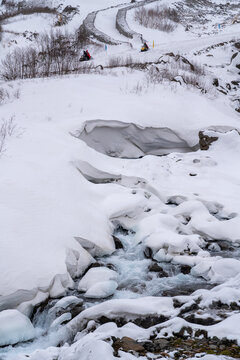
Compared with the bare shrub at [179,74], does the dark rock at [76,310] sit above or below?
below

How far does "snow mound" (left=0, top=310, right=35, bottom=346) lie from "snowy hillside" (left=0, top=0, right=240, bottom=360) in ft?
0.04

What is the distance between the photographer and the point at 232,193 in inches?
281

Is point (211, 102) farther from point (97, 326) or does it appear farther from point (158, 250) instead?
point (97, 326)

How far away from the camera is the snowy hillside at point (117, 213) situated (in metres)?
3.31

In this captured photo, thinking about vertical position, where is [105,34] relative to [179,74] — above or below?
above

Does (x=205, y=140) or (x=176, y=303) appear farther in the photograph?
(x=205, y=140)

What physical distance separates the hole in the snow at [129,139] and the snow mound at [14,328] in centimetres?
572

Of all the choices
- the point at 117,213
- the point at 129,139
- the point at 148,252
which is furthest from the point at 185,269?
the point at 129,139

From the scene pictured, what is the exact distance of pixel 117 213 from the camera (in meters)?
6.06

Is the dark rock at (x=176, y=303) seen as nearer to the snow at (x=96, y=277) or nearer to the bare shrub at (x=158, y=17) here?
the snow at (x=96, y=277)

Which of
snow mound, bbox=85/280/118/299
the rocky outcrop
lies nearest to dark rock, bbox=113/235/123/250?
snow mound, bbox=85/280/118/299

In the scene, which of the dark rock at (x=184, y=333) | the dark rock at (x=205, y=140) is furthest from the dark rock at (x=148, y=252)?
the dark rock at (x=205, y=140)

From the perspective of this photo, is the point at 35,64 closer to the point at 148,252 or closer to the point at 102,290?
the point at 148,252

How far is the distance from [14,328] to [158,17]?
31.9 metres
